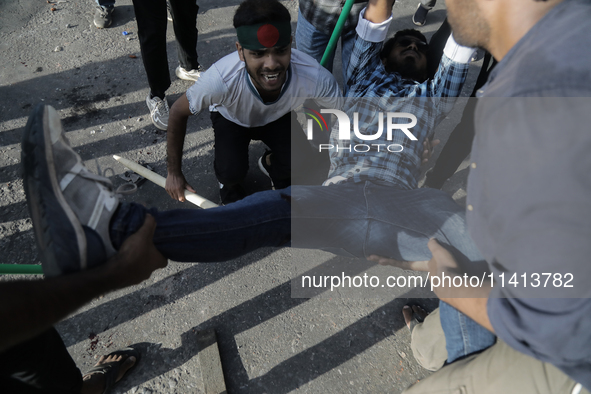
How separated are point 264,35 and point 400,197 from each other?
3.89 feet

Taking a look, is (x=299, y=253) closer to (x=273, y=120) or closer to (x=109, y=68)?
(x=273, y=120)

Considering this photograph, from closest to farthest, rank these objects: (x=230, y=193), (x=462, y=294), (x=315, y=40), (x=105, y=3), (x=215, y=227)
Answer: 1. (x=462, y=294)
2. (x=215, y=227)
3. (x=230, y=193)
4. (x=315, y=40)
5. (x=105, y=3)

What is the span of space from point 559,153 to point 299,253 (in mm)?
1881

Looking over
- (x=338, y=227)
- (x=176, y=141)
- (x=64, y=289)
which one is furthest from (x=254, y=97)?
(x=64, y=289)

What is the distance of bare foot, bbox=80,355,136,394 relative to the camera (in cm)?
182

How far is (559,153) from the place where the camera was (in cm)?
92

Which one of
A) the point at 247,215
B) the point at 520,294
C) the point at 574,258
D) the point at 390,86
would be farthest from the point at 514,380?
the point at 390,86

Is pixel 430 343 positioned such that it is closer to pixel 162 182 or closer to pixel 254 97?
pixel 254 97

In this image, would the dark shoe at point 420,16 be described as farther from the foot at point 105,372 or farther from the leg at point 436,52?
the foot at point 105,372

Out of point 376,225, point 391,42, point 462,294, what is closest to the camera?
point 462,294

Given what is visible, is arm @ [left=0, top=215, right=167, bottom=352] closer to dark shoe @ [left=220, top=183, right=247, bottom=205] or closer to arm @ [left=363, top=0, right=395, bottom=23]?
dark shoe @ [left=220, top=183, right=247, bottom=205]

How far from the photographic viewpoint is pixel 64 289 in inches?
43.1

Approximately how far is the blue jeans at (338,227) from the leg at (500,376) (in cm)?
16

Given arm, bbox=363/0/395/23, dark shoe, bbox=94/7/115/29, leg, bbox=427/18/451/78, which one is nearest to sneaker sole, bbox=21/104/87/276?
arm, bbox=363/0/395/23
